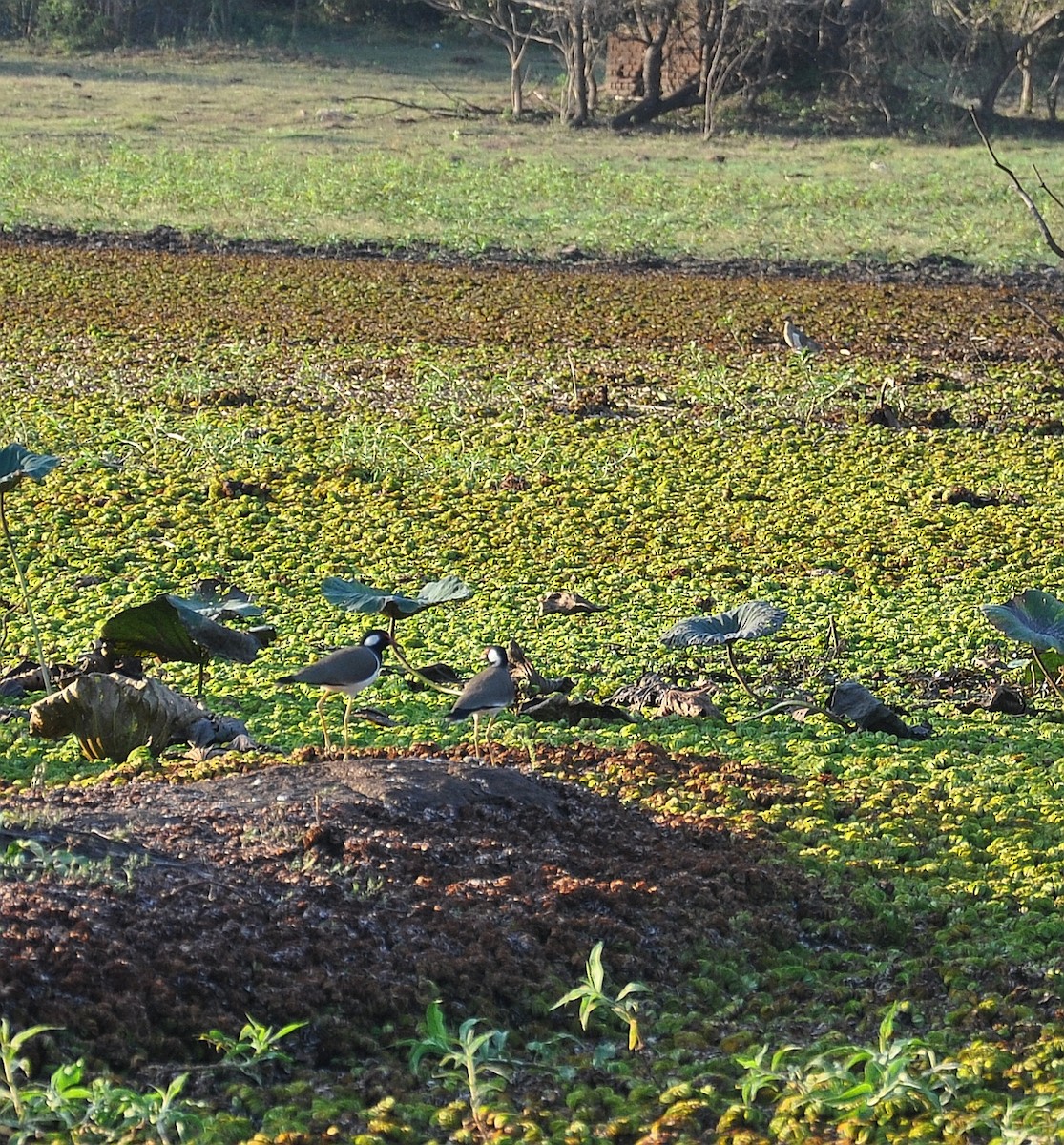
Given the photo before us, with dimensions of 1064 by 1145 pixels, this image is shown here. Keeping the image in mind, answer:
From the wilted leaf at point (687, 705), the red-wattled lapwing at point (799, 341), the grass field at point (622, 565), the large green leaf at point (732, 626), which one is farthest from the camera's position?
the red-wattled lapwing at point (799, 341)

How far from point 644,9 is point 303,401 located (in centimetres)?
1467

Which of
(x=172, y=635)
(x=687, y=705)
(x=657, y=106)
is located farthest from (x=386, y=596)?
(x=657, y=106)

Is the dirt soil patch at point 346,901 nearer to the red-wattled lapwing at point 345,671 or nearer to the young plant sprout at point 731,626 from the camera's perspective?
the red-wattled lapwing at point 345,671

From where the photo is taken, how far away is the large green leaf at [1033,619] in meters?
3.73

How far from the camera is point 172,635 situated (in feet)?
13.0

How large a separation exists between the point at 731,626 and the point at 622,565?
138 cm

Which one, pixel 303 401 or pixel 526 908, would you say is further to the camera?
pixel 303 401

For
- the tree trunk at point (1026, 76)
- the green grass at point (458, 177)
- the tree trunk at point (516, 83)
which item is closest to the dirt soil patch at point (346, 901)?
the green grass at point (458, 177)

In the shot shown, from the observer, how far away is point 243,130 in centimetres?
1920

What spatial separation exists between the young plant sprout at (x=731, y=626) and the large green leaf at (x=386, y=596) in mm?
529

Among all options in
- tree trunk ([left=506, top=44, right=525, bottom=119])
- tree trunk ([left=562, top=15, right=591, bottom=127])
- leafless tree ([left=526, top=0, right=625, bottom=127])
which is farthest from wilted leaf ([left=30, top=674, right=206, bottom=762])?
tree trunk ([left=506, top=44, right=525, bottom=119])

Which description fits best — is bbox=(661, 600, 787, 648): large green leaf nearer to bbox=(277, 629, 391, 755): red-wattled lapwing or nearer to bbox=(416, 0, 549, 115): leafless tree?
bbox=(277, 629, 391, 755): red-wattled lapwing

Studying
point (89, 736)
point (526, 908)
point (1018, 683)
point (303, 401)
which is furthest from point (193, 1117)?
point (303, 401)

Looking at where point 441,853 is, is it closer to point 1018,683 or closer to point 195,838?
point 195,838
